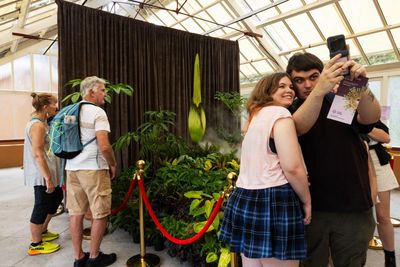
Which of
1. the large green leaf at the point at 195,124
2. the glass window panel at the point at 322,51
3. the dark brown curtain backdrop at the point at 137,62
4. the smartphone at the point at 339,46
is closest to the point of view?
the smartphone at the point at 339,46

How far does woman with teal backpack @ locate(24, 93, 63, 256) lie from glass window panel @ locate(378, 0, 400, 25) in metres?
5.94

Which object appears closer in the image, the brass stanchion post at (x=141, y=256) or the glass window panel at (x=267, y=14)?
the brass stanchion post at (x=141, y=256)

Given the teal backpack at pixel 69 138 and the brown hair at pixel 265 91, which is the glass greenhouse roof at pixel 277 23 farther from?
the brown hair at pixel 265 91

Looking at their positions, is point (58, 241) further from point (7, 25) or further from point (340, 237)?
point (7, 25)

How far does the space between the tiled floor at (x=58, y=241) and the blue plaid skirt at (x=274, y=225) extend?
1.59 meters

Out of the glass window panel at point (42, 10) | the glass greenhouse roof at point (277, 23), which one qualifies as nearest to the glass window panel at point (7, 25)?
the glass greenhouse roof at point (277, 23)

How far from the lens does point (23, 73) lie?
403 inches

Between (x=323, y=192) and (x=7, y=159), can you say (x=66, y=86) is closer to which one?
(x=323, y=192)

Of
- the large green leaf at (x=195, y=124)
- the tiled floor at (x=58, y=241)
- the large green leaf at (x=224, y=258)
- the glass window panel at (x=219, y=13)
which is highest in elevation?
the glass window panel at (x=219, y=13)

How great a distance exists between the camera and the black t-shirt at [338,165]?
1.16 metres

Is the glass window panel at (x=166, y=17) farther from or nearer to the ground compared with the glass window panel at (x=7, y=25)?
farther from the ground

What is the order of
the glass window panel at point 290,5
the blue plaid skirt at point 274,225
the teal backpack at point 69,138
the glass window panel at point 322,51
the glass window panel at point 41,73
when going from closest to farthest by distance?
the blue plaid skirt at point 274,225, the teal backpack at point 69,138, the glass window panel at point 290,5, the glass window panel at point 322,51, the glass window panel at point 41,73

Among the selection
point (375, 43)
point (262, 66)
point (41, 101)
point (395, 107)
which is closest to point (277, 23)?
point (262, 66)

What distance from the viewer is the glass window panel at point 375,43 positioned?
5898 millimetres
